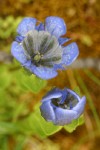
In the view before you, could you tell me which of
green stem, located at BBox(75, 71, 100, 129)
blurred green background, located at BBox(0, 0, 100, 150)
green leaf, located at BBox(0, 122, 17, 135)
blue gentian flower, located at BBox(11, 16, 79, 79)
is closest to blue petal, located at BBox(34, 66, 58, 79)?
blue gentian flower, located at BBox(11, 16, 79, 79)

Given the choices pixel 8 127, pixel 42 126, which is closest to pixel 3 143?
pixel 8 127

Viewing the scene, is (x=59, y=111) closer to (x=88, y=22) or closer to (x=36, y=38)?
(x=36, y=38)

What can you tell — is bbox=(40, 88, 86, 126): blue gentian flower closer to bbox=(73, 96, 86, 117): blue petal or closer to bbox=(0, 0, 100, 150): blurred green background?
bbox=(73, 96, 86, 117): blue petal

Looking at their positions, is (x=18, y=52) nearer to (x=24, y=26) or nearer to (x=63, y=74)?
(x=24, y=26)

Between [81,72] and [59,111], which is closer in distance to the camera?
[59,111]

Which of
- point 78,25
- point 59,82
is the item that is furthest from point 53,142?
point 78,25
